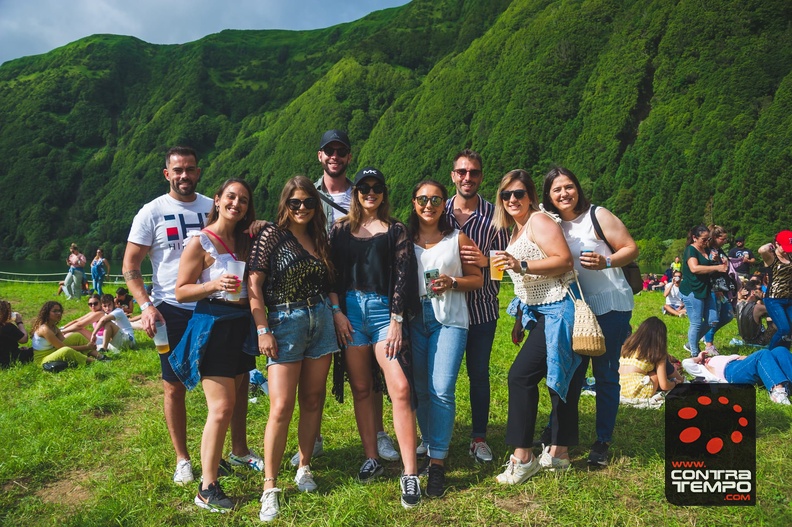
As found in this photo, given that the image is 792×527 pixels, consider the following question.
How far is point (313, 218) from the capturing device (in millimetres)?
3887

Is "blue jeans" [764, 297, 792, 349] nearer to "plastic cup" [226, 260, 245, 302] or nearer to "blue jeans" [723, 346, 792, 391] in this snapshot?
"blue jeans" [723, 346, 792, 391]

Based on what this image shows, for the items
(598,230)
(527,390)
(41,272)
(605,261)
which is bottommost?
(41,272)

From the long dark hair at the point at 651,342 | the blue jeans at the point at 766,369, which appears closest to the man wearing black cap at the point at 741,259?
the blue jeans at the point at 766,369

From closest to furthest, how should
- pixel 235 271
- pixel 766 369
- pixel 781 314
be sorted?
pixel 235 271 → pixel 766 369 → pixel 781 314

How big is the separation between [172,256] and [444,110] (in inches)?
3322

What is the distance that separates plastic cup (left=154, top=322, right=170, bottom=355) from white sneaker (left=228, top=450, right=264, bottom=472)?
1.10m

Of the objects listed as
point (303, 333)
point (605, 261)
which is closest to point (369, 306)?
point (303, 333)

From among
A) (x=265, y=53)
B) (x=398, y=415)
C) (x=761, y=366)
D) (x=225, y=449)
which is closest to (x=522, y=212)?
(x=398, y=415)

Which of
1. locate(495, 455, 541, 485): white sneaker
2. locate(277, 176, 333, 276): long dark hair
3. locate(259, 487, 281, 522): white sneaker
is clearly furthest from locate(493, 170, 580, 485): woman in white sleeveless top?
locate(259, 487, 281, 522): white sneaker

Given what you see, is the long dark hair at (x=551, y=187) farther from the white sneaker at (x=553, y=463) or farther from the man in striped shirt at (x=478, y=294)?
Answer: the white sneaker at (x=553, y=463)

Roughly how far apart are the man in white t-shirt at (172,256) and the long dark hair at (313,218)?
822mm

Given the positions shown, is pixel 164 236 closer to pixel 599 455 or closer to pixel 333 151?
pixel 333 151

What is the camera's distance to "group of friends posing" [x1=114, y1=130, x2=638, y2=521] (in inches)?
145

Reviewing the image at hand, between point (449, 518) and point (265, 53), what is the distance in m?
178
